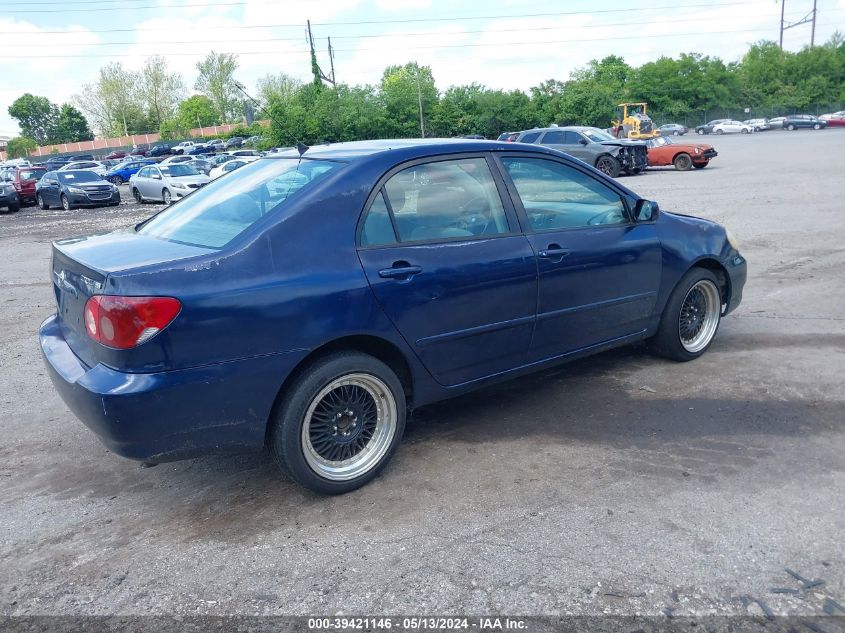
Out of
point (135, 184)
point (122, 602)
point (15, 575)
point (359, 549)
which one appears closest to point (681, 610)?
point (359, 549)

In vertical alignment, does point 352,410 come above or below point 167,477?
above

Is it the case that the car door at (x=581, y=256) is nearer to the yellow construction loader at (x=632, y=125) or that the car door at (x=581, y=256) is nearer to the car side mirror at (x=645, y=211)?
the car side mirror at (x=645, y=211)

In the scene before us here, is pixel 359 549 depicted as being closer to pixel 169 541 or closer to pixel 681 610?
pixel 169 541

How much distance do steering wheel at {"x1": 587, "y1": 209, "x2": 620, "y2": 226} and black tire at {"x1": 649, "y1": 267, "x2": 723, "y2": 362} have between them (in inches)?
30.3

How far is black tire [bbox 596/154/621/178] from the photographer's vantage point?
24.1m

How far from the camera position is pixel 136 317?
3.15m

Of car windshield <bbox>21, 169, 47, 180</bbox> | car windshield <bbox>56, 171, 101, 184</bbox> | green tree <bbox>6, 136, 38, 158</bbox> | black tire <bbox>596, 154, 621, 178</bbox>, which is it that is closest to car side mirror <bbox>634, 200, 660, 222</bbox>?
black tire <bbox>596, 154, 621, 178</bbox>

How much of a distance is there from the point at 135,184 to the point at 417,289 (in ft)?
81.5

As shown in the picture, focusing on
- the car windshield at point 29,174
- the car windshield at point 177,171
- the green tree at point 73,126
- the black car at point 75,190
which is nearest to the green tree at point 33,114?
the green tree at point 73,126

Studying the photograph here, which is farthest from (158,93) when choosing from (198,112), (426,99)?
(426,99)

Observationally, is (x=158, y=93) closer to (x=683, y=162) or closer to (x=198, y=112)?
(x=198, y=112)

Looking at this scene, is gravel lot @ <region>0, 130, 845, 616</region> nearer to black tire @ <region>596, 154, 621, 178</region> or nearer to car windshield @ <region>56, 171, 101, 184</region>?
black tire @ <region>596, 154, 621, 178</region>

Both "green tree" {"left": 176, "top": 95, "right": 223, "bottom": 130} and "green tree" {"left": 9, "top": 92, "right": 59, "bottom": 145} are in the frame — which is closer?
"green tree" {"left": 176, "top": 95, "right": 223, "bottom": 130}

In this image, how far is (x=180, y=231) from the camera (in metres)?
4.04
